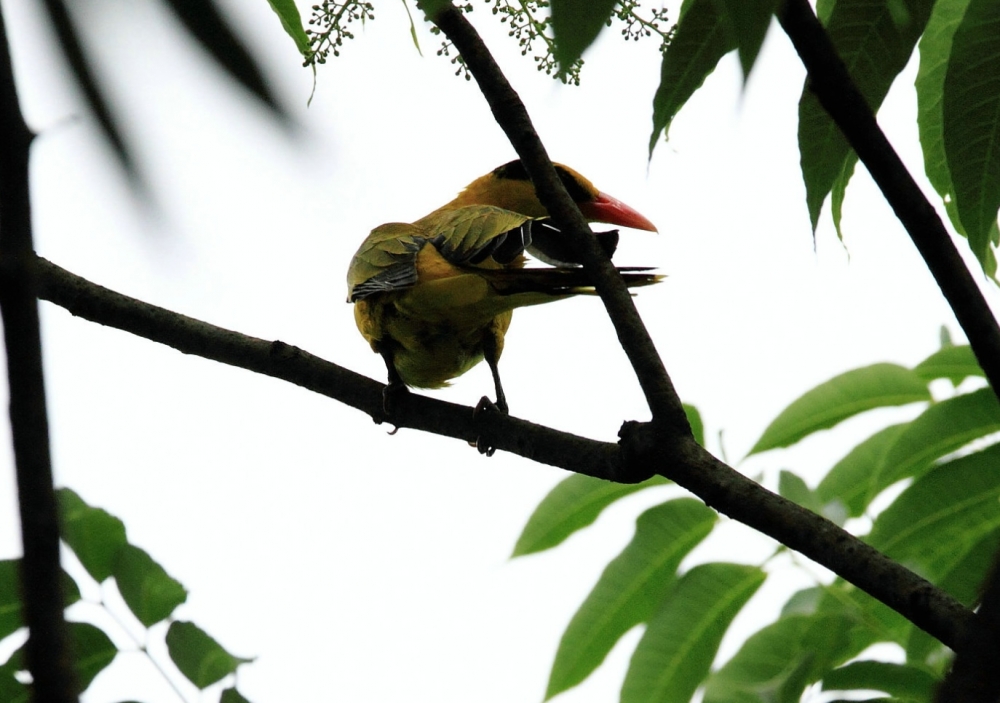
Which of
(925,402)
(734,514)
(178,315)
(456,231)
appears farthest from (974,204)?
(456,231)

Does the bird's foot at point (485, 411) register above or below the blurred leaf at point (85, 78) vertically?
above

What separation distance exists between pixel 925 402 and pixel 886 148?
1383 millimetres

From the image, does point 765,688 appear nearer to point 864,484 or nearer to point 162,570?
point 864,484

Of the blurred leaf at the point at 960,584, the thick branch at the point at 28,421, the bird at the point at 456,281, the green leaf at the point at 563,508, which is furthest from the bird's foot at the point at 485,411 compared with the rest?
the thick branch at the point at 28,421

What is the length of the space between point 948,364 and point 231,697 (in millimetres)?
1698

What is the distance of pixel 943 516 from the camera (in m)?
2.08

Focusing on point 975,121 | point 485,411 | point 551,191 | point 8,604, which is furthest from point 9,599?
point 975,121

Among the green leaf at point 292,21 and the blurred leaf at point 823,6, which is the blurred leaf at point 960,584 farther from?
the green leaf at point 292,21

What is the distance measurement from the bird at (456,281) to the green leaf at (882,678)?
3.04ft

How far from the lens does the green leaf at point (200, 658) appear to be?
1.66 meters

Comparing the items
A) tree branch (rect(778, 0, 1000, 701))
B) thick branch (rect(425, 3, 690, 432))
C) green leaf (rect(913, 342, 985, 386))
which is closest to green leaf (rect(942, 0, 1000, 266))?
tree branch (rect(778, 0, 1000, 701))

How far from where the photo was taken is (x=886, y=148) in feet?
3.86

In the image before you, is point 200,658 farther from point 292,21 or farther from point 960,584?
point 960,584

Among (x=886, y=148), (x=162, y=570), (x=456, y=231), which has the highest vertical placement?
(x=456, y=231)
